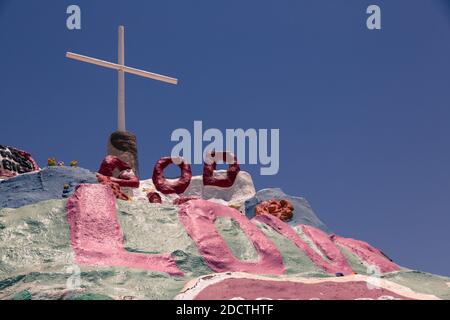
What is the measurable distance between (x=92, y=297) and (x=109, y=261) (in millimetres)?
1490

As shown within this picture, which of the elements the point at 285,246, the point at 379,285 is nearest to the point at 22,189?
the point at 285,246

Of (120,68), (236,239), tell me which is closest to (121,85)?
(120,68)

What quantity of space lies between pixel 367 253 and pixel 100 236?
6.53m

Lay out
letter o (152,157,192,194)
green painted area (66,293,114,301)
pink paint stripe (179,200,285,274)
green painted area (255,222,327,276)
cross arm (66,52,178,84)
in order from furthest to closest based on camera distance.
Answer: cross arm (66,52,178,84), letter o (152,157,192,194), green painted area (255,222,327,276), pink paint stripe (179,200,285,274), green painted area (66,293,114,301)

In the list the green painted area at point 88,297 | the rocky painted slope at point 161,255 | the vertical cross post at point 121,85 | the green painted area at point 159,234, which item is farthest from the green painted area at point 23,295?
the vertical cross post at point 121,85

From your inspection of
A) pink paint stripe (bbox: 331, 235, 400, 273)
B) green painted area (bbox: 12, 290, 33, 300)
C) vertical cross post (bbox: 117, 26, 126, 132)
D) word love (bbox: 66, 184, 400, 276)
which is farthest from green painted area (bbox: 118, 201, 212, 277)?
vertical cross post (bbox: 117, 26, 126, 132)

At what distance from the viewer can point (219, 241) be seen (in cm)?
1158

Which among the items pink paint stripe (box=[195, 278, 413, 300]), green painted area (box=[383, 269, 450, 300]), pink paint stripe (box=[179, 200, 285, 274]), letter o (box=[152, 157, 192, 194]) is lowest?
green painted area (box=[383, 269, 450, 300])

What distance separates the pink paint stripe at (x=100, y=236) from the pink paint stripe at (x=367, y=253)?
542 cm

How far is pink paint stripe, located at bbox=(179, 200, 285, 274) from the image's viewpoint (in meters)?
11.1

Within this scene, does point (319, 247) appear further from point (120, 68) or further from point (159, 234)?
point (120, 68)

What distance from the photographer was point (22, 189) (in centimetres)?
1388

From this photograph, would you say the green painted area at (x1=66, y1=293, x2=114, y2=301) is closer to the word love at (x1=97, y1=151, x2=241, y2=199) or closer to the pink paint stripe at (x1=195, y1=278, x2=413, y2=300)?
the pink paint stripe at (x1=195, y1=278, x2=413, y2=300)

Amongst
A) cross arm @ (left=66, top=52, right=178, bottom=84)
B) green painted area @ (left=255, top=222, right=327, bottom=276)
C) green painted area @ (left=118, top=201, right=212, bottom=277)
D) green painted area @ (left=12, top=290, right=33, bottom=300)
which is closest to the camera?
green painted area @ (left=12, top=290, right=33, bottom=300)
